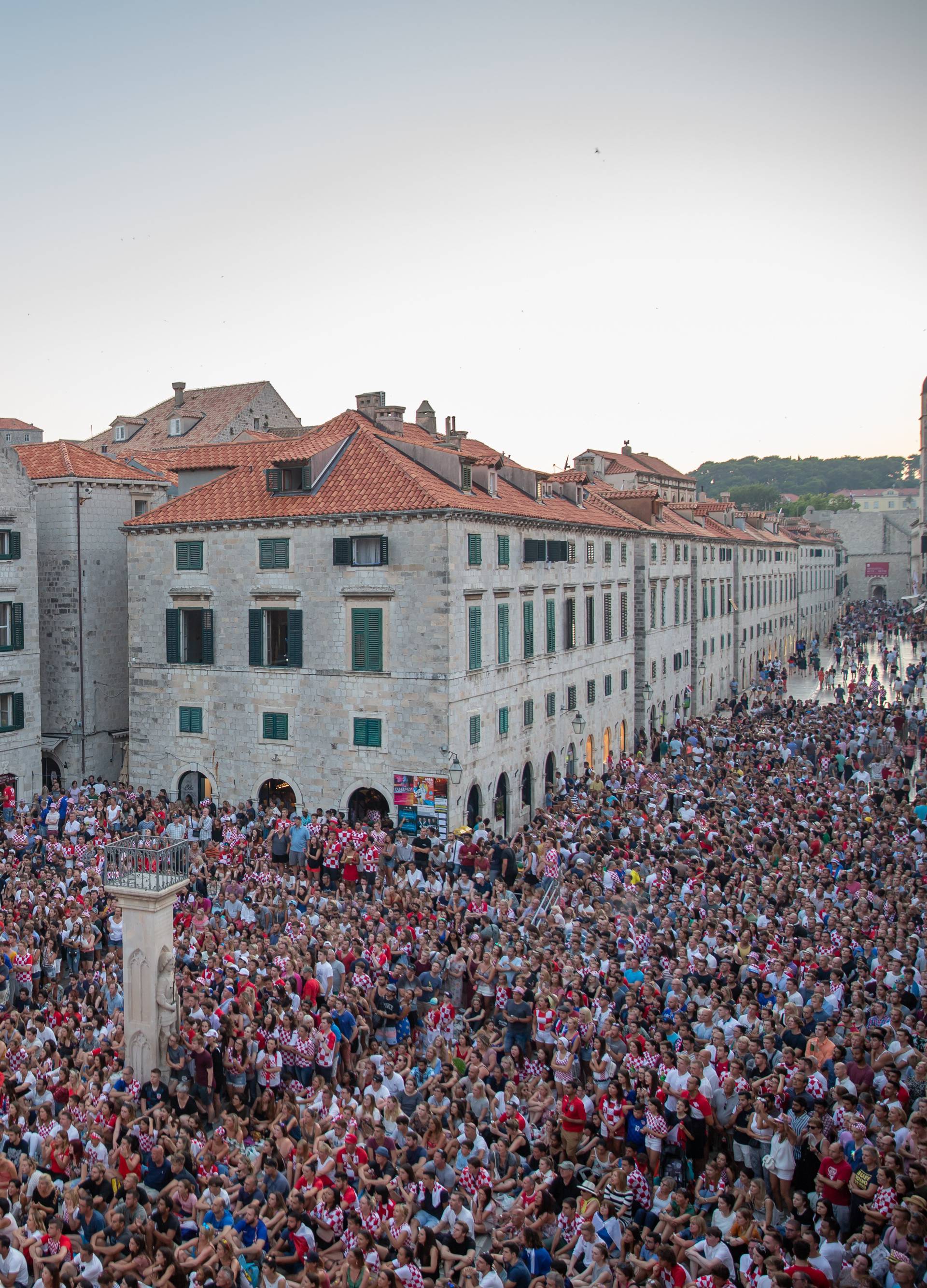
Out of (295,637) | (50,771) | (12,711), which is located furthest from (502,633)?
(50,771)

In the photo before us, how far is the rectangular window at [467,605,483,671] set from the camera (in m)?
28.5

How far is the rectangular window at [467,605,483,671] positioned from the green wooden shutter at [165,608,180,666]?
9162mm

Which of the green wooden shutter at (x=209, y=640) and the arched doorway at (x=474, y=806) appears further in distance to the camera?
the green wooden shutter at (x=209, y=640)

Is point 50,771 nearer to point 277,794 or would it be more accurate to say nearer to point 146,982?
point 277,794

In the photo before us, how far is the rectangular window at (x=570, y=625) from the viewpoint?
37.3 metres

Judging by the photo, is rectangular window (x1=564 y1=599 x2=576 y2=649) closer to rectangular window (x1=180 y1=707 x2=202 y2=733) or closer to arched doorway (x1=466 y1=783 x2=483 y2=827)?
arched doorway (x1=466 y1=783 x2=483 y2=827)

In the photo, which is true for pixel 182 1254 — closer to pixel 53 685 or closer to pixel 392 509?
pixel 392 509

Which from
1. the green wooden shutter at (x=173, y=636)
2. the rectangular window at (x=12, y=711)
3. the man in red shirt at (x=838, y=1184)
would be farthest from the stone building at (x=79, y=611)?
the man in red shirt at (x=838, y=1184)

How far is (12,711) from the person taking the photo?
3147cm

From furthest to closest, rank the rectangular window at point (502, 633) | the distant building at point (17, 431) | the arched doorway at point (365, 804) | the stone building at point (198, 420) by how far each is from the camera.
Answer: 1. the distant building at point (17, 431)
2. the stone building at point (198, 420)
3. the rectangular window at point (502, 633)
4. the arched doorway at point (365, 804)

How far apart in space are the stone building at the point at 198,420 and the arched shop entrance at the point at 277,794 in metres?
23.7

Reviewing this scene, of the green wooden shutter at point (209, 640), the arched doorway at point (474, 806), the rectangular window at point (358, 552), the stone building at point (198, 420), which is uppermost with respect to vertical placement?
the stone building at point (198, 420)

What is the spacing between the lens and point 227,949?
17.3 m

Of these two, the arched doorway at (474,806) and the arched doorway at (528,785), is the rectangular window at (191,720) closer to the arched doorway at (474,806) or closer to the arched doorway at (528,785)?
the arched doorway at (474,806)
